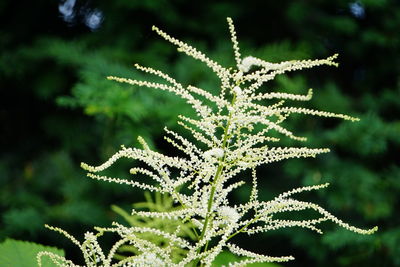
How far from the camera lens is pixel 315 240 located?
3.57 metres

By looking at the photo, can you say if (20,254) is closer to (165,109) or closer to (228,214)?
(228,214)

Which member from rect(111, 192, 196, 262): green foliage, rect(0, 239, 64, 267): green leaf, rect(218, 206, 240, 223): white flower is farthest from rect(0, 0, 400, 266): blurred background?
rect(218, 206, 240, 223): white flower

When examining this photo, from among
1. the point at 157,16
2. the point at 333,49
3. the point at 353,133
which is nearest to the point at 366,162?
the point at 353,133

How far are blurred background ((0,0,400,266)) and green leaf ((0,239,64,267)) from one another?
1140 millimetres

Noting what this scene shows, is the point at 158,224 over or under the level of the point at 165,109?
under

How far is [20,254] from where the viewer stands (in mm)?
1570

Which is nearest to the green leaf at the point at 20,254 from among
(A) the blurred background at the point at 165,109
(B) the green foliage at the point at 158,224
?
(B) the green foliage at the point at 158,224

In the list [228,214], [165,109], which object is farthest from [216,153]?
[165,109]

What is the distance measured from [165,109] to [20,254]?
139 centimetres

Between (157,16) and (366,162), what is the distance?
1858 millimetres

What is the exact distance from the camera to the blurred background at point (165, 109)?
119 inches

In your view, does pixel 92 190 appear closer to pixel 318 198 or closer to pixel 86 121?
pixel 86 121

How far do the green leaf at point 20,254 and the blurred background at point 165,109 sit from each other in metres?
1.14

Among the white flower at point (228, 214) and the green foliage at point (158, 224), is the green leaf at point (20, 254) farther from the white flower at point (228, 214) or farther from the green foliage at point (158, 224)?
the white flower at point (228, 214)
